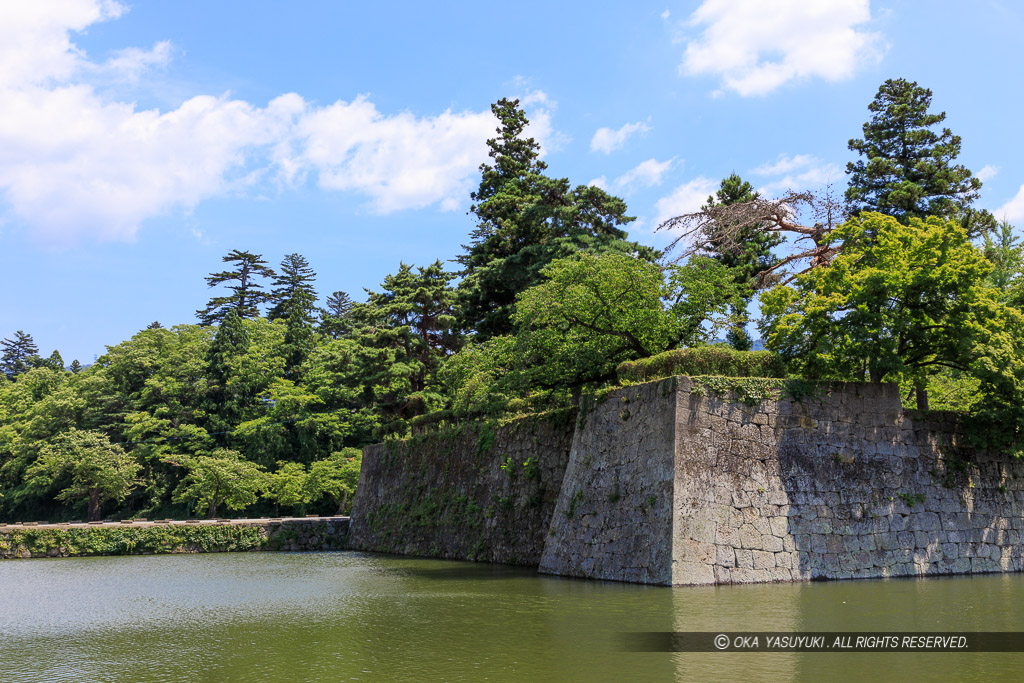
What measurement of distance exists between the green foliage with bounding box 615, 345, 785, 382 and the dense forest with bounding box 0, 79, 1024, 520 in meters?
0.05

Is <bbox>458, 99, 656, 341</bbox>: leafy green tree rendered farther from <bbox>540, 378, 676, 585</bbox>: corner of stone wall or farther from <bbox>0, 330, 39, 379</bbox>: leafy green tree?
<bbox>0, 330, 39, 379</bbox>: leafy green tree

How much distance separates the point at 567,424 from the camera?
65.4 feet

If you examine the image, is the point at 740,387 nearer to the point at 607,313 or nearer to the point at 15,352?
the point at 607,313

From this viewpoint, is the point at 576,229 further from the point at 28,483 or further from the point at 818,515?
the point at 28,483

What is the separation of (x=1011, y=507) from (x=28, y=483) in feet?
164

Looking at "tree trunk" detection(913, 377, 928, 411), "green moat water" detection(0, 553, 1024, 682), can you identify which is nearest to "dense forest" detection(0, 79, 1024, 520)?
"tree trunk" detection(913, 377, 928, 411)

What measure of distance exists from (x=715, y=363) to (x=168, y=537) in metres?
26.0

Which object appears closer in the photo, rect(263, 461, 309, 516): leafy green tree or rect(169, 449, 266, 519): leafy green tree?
rect(169, 449, 266, 519): leafy green tree

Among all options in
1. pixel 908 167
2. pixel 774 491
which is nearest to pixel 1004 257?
Answer: pixel 908 167

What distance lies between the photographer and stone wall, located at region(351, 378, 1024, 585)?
14.5 m

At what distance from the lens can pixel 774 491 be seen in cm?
1488

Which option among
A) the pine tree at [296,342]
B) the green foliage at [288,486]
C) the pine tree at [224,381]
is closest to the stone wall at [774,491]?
the green foliage at [288,486]

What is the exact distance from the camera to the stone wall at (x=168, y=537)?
31109 mm

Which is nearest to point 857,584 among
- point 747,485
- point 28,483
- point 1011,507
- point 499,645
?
point 747,485
